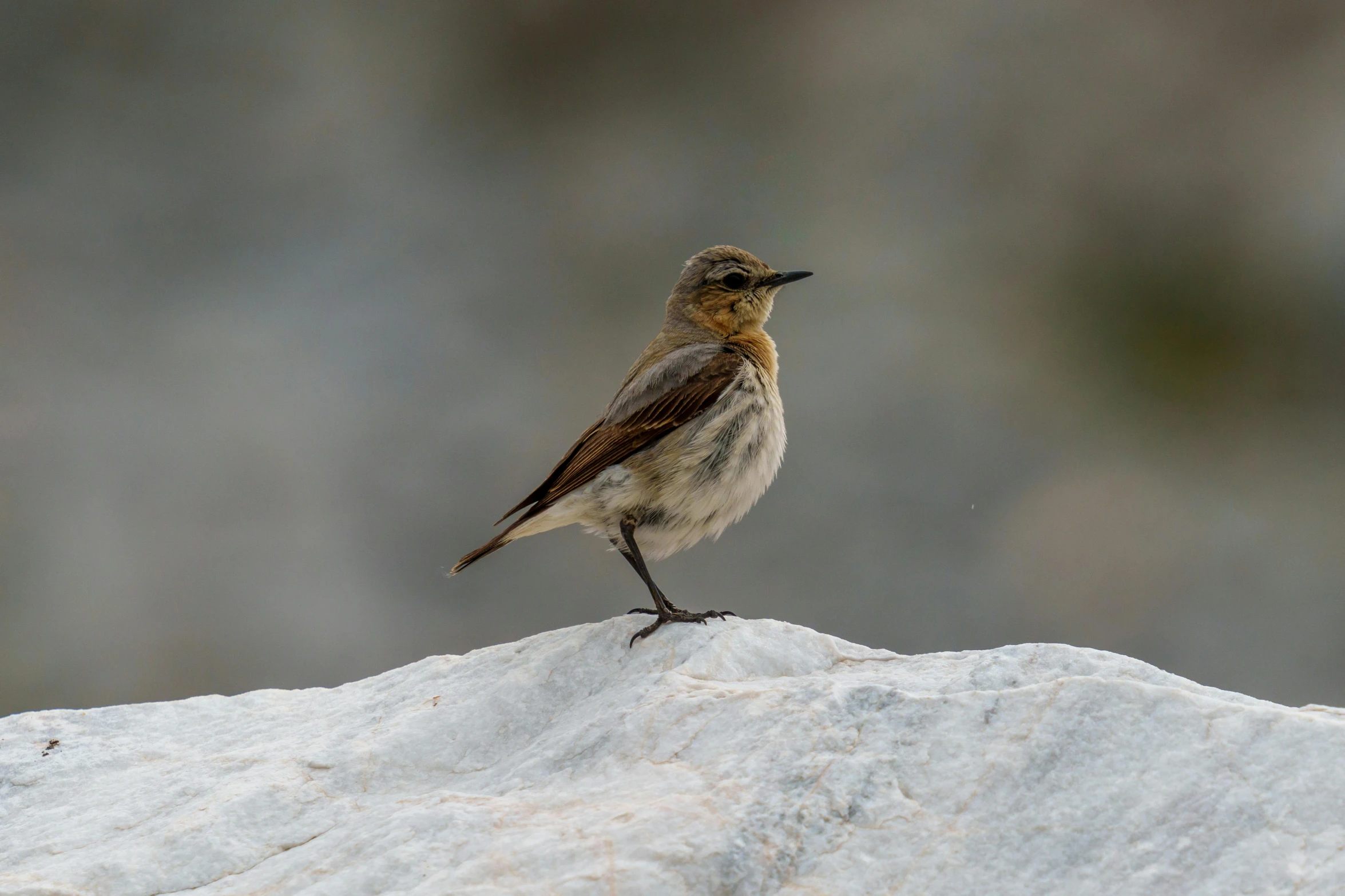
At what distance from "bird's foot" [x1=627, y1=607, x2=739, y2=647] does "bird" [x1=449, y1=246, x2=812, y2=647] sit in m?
0.02

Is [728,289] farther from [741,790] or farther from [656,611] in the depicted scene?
[741,790]

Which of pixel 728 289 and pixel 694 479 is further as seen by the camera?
pixel 728 289

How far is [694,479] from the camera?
537 centimetres

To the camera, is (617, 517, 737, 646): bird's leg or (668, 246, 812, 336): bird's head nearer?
(617, 517, 737, 646): bird's leg

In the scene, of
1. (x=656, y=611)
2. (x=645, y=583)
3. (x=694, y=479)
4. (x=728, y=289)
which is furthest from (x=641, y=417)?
(x=728, y=289)

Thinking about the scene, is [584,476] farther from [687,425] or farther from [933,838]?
[933,838]

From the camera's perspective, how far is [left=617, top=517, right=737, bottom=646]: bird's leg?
16.1ft

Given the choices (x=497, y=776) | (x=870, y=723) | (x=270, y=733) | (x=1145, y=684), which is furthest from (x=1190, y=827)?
(x=270, y=733)

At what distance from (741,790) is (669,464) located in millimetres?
2315

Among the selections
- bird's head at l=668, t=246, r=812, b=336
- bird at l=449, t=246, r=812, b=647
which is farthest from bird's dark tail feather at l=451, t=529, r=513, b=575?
bird's head at l=668, t=246, r=812, b=336

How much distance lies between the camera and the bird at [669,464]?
5371mm

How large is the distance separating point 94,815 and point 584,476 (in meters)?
2.47

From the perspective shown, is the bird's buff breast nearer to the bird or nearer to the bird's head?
the bird

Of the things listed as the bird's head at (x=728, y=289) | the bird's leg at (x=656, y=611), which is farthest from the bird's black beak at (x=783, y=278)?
the bird's leg at (x=656, y=611)
